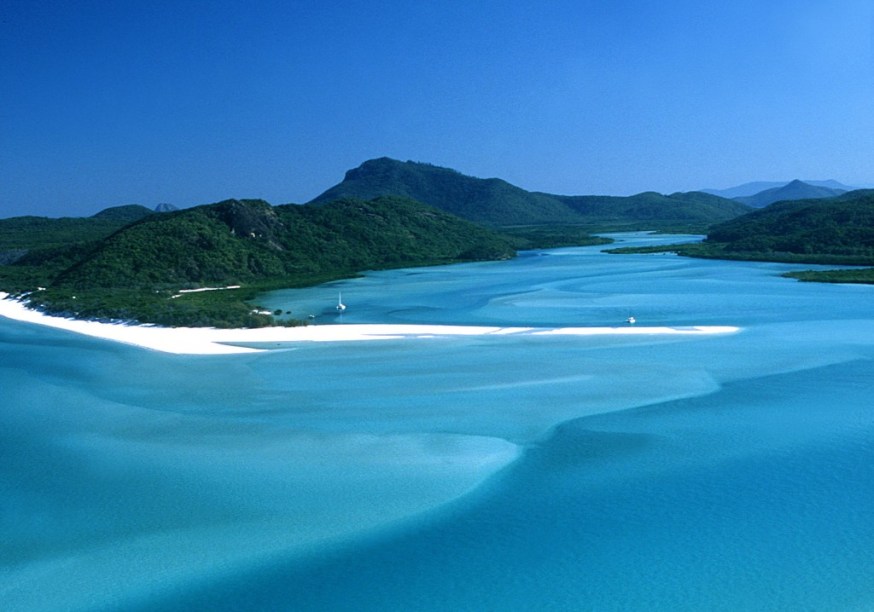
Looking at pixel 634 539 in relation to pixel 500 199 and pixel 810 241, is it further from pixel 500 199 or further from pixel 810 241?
pixel 500 199

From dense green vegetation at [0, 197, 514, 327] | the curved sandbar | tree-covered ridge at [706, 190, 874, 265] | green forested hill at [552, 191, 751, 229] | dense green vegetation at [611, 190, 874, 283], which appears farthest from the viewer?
green forested hill at [552, 191, 751, 229]

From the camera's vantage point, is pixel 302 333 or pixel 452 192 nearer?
pixel 302 333

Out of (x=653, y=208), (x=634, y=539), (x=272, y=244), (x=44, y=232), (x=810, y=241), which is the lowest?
(x=634, y=539)

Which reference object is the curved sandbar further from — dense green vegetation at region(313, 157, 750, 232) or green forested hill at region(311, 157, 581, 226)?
green forested hill at region(311, 157, 581, 226)

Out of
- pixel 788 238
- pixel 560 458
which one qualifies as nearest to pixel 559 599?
pixel 560 458

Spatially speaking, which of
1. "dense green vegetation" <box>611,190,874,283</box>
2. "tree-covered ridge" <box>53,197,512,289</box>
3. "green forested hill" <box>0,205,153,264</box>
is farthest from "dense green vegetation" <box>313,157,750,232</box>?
"dense green vegetation" <box>611,190,874,283</box>

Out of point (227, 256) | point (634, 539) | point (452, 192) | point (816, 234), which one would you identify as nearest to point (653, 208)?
point (452, 192)

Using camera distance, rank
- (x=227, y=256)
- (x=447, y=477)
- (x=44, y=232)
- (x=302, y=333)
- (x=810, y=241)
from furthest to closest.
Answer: (x=44, y=232)
(x=810, y=241)
(x=227, y=256)
(x=302, y=333)
(x=447, y=477)
